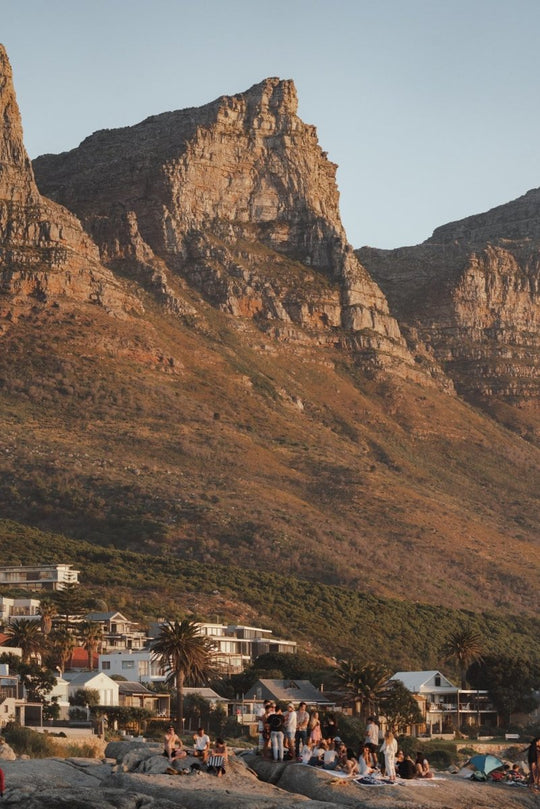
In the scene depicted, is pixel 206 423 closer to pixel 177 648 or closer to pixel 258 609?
pixel 258 609

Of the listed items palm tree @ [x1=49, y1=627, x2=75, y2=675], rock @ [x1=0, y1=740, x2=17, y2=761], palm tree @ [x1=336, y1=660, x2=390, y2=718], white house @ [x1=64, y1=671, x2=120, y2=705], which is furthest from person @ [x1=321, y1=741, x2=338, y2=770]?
palm tree @ [x1=49, y1=627, x2=75, y2=675]

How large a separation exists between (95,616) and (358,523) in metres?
53.4

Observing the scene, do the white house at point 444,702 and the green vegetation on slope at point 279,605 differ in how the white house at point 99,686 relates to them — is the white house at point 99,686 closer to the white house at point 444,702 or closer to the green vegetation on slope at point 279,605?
the white house at point 444,702

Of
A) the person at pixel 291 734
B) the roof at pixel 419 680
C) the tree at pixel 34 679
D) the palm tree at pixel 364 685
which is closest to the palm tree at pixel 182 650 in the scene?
the tree at pixel 34 679

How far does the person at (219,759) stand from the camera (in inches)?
1638

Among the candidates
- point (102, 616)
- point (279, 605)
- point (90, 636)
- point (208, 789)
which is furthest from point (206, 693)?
point (208, 789)

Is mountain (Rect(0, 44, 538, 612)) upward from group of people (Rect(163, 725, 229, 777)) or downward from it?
upward

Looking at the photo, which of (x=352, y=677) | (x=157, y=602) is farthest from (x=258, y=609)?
(x=352, y=677)

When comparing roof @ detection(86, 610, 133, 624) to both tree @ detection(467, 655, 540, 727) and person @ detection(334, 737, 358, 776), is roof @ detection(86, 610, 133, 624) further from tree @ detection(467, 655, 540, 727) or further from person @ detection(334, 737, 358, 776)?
person @ detection(334, 737, 358, 776)

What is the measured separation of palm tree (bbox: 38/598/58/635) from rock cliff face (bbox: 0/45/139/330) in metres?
78.4

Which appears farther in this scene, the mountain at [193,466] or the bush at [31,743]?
the mountain at [193,466]

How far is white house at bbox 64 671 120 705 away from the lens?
85.0 metres

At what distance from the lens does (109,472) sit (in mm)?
152500

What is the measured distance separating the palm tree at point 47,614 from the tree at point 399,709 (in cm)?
2208
